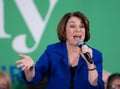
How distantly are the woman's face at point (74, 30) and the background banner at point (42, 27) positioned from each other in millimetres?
666

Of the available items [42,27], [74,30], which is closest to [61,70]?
[74,30]

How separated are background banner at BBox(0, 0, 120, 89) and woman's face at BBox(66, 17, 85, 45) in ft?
2.18

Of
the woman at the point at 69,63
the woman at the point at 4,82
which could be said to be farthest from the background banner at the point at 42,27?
the woman at the point at 4,82

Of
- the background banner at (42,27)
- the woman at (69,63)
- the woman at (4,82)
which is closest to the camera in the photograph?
the woman at (4,82)

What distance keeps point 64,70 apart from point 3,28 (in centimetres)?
85

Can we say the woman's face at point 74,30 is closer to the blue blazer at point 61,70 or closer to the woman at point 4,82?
the blue blazer at point 61,70

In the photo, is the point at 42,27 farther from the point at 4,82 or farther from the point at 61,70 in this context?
the point at 4,82

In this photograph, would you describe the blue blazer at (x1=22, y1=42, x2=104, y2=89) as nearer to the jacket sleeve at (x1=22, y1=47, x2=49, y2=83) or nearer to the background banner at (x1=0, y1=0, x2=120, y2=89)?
the jacket sleeve at (x1=22, y1=47, x2=49, y2=83)

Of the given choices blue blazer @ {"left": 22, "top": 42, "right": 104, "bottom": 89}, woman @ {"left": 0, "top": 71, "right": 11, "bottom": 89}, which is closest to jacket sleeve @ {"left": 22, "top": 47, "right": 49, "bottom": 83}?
blue blazer @ {"left": 22, "top": 42, "right": 104, "bottom": 89}

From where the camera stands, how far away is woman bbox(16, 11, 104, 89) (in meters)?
1.84

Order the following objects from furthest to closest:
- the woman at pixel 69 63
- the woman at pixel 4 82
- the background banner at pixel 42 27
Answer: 1. the background banner at pixel 42 27
2. the woman at pixel 69 63
3. the woman at pixel 4 82

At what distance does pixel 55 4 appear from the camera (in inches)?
103

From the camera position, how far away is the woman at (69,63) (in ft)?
6.05

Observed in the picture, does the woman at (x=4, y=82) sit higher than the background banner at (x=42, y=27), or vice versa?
the background banner at (x=42, y=27)
